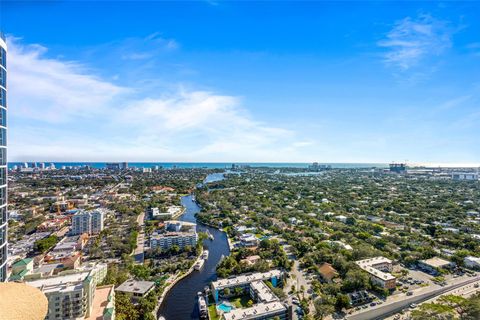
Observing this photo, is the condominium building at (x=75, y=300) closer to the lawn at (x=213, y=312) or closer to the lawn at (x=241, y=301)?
the lawn at (x=213, y=312)

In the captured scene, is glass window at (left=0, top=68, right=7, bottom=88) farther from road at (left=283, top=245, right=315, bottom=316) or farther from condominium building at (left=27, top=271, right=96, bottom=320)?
road at (left=283, top=245, right=315, bottom=316)

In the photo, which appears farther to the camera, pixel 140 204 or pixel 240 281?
pixel 140 204

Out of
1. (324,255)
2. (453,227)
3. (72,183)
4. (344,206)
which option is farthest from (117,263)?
(72,183)

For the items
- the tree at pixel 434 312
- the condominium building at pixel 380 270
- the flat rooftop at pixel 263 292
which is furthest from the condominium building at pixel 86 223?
the tree at pixel 434 312

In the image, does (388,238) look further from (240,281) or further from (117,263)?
(117,263)

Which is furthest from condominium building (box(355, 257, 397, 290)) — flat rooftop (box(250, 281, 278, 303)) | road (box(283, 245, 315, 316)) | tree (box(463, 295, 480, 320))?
flat rooftop (box(250, 281, 278, 303))

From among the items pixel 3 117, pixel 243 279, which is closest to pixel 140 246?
pixel 243 279
